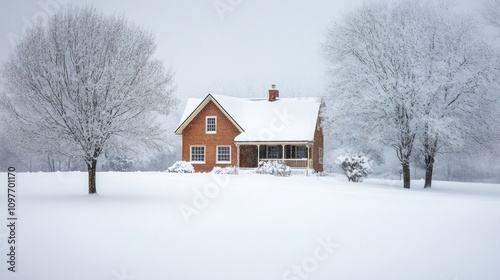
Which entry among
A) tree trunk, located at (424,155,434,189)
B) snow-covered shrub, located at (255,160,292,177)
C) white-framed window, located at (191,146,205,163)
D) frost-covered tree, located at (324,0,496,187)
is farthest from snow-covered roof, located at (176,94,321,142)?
frost-covered tree, located at (324,0,496,187)

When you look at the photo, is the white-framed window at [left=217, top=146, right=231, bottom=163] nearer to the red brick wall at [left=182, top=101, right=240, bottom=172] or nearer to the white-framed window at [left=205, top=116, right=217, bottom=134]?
the red brick wall at [left=182, top=101, right=240, bottom=172]

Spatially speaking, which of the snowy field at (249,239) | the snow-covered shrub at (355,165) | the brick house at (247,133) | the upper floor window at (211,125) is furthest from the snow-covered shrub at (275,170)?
the snowy field at (249,239)

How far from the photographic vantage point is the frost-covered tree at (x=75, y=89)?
1769cm

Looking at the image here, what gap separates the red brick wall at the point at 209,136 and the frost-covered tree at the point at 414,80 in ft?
47.9

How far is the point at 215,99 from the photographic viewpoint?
133ft

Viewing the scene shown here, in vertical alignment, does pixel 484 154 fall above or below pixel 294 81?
below

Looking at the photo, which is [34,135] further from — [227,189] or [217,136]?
[217,136]

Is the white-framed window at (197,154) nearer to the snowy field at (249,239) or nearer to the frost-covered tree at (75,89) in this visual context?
the frost-covered tree at (75,89)

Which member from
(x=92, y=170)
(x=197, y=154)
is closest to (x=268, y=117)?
(x=197, y=154)

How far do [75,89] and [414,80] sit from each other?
18.0 meters

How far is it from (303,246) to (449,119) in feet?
→ 55.4

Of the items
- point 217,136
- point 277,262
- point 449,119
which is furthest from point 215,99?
point 277,262

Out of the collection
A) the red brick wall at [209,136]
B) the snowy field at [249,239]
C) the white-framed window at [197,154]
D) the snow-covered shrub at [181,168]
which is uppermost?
the red brick wall at [209,136]

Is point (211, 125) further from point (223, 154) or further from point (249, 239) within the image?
point (249, 239)
